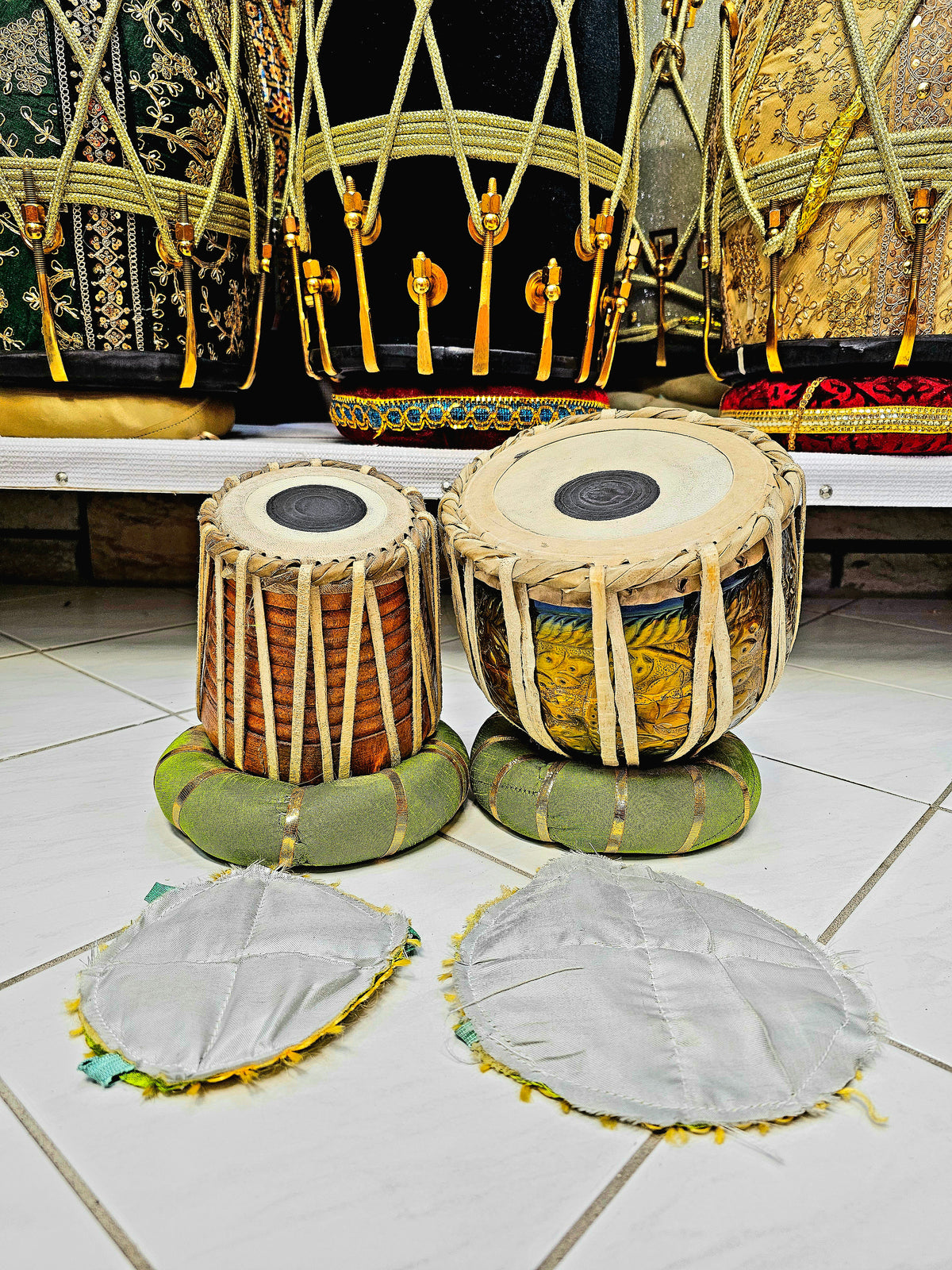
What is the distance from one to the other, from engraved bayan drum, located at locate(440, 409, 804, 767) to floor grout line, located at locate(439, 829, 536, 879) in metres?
0.13

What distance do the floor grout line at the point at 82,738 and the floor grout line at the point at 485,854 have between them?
0.55m

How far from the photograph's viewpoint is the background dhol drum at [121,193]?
47.9 inches

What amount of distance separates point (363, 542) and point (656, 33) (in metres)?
1.62

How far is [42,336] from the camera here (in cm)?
130

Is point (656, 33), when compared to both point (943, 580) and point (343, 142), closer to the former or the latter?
point (343, 142)

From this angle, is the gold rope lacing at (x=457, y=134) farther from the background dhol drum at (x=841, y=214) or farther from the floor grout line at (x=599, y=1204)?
the floor grout line at (x=599, y=1204)

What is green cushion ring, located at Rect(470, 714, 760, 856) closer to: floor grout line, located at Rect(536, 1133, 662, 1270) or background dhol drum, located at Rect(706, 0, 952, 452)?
floor grout line, located at Rect(536, 1133, 662, 1270)

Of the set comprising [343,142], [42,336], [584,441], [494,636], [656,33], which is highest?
[656,33]

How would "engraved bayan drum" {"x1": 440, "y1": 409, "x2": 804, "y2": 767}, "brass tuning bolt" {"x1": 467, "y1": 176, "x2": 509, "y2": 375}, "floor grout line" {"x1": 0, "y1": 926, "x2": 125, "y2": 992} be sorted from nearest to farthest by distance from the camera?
1. "floor grout line" {"x1": 0, "y1": 926, "x2": 125, "y2": 992}
2. "engraved bayan drum" {"x1": 440, "y1": 409, "x2": 804, "y2": 767}
3. "brass tuning bolt" {"x1": 467, "y1": 176, "x2": 509, "y2": 375}

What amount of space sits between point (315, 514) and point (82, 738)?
1.82 ft

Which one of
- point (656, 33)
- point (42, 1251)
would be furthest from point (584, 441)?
point (656, 33)

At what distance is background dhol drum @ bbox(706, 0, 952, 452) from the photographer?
1.13m

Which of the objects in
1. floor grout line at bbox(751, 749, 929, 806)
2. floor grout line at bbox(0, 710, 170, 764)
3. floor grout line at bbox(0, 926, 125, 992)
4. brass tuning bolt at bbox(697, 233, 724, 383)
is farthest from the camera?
brass tuning bolt at bbox(697, 233, 724, 383)

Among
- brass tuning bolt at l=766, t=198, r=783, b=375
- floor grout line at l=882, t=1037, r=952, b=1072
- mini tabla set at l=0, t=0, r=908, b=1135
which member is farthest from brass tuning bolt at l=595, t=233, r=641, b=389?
floor grout line at l=882, t=1037, r=952, b=1072
